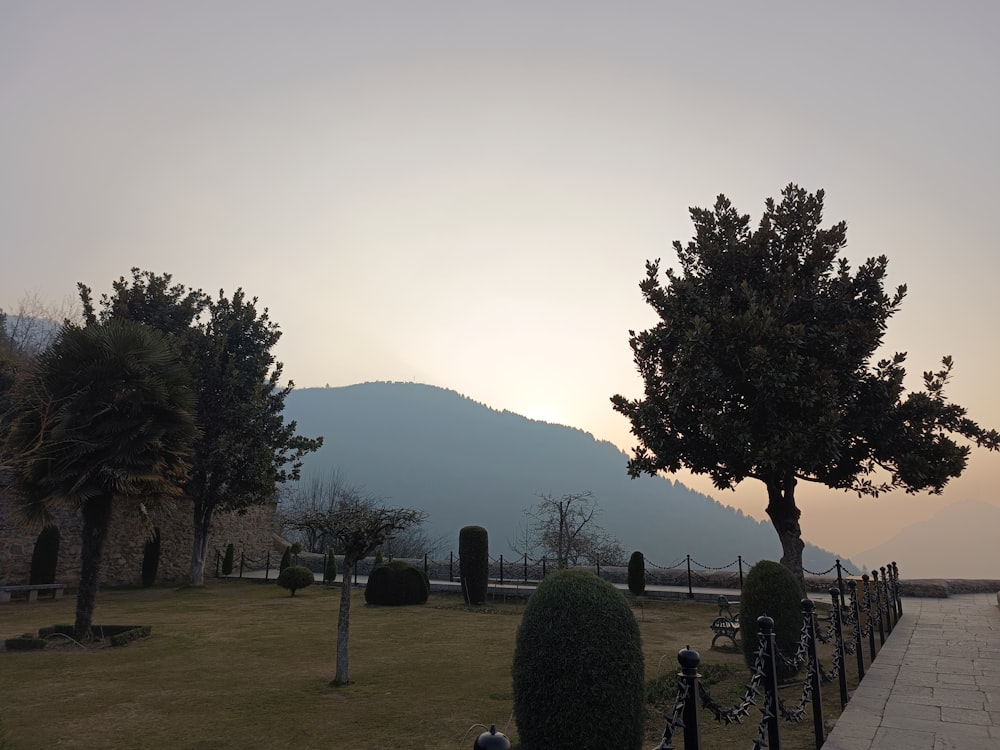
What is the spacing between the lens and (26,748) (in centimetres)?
693

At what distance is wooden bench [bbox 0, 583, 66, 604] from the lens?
70.2ft

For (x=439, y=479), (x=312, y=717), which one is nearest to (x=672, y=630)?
(x=312, y=717)

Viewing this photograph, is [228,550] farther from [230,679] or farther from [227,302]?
[230,679]

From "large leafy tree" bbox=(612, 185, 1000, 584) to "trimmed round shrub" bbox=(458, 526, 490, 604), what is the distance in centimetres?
876

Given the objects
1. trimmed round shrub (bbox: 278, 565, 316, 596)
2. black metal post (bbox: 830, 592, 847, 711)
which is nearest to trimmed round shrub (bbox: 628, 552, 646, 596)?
trimmed round shrub (bbox: 278, 565, 316, 596)

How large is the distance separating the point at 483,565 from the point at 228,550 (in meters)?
17.3

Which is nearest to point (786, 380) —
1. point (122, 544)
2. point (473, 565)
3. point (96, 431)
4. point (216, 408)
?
point (473, 565)

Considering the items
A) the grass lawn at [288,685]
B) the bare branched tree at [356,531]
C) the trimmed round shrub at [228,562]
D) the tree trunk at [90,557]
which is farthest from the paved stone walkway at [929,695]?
the trimmed round shrub at [228,562]

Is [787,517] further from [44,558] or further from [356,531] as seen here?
[44,558]

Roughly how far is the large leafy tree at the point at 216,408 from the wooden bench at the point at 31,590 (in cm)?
492

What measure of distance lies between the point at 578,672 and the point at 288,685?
22.9 ft

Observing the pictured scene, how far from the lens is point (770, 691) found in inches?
215

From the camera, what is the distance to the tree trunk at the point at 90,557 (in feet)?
46.1

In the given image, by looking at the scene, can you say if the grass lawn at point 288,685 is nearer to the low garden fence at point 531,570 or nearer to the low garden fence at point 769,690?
the low garden fence at point 769,690
